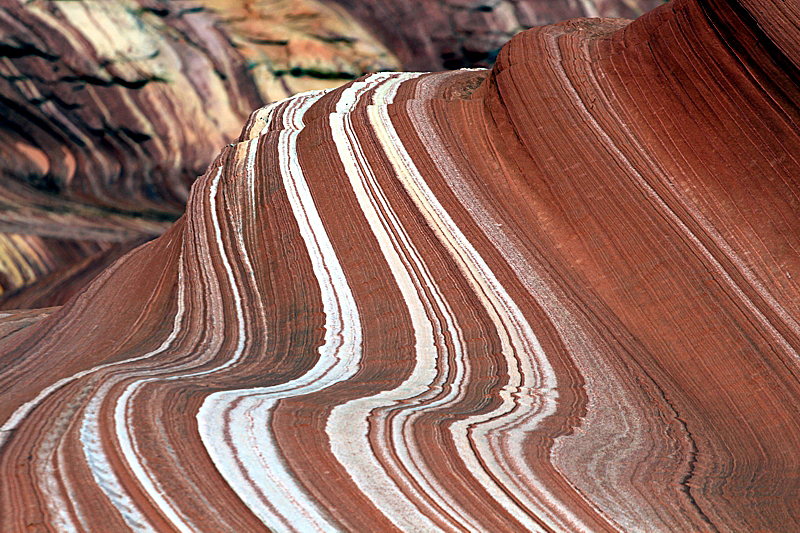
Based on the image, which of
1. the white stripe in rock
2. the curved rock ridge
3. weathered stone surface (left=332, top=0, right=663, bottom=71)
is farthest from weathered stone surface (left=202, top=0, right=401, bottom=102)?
the white stripe in rock

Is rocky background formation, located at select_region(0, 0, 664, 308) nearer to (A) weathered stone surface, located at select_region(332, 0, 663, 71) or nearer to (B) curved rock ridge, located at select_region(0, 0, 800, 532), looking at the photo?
(A) weathered stone surface, located at select_region(332, 0, 663, 71)

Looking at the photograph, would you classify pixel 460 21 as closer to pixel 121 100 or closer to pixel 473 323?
pixel 121 100

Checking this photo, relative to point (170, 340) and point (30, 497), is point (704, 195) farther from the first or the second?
point (30, 497)

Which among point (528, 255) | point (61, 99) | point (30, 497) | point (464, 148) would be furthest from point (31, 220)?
point (30, 497)

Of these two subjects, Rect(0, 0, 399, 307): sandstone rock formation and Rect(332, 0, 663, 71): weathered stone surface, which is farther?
Rect(332, 0, 663, 71): weathered stone surface

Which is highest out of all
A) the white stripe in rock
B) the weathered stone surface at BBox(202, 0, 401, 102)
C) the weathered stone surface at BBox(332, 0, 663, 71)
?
the weathered stone surface at BBox(332, 0, 663, 71)
